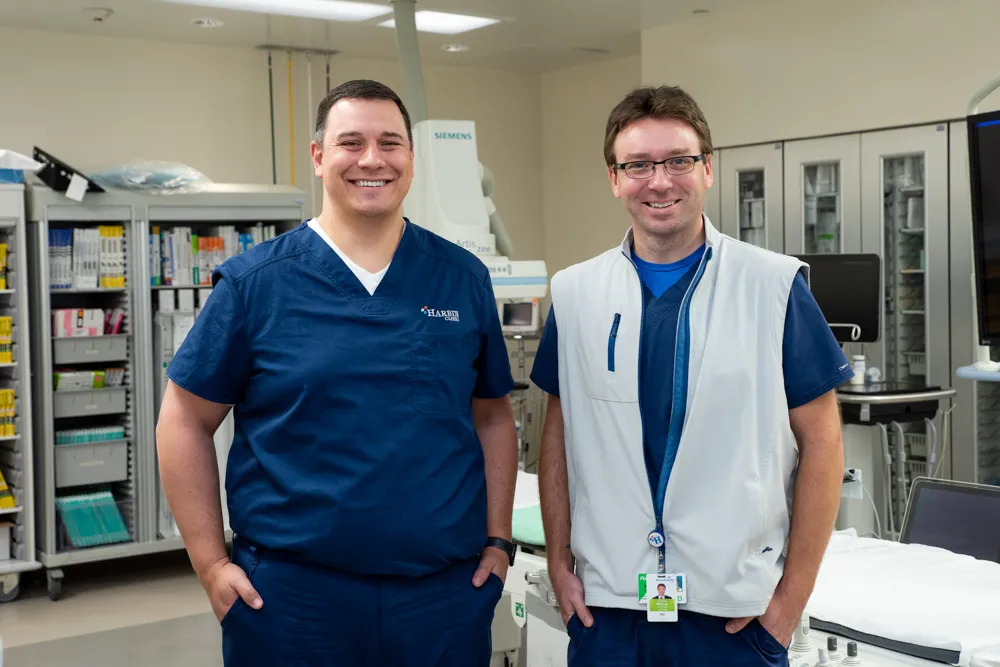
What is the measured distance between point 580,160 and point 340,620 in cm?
665

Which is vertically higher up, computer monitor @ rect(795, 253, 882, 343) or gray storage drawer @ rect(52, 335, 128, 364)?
computer monitor @ rect(795, 253, 882, 343)

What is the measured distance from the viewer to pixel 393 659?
1.85 meters

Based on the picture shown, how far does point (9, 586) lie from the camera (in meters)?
5.30

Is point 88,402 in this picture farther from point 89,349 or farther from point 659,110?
point 659,110

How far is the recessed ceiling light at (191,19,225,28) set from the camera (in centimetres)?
608

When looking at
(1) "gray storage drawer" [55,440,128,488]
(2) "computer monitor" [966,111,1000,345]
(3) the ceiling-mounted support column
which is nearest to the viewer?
(2) "computer monitor" [966,111,1000,345]

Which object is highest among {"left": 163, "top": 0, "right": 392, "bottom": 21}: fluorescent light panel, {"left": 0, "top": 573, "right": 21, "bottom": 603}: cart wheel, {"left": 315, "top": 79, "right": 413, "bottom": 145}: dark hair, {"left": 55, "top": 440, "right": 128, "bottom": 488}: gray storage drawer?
{"left": 163, "top": 0, "right": 392, "bottom": 21}: fluorescent light panel

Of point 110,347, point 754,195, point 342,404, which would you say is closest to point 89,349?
point 110,347

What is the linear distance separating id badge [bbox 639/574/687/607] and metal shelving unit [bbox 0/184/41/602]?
14.0 ft

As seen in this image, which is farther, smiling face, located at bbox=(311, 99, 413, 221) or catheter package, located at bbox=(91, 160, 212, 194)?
catheter package, located at bbox=(91, 160, 212, 194)

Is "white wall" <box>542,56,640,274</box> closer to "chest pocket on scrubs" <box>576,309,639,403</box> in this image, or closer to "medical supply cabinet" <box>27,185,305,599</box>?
A: "medical supply cabinet" <box>27,185,305,599</box>

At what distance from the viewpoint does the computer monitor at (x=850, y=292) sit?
4.98 metres

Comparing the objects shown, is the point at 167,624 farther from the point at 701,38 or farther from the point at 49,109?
the point at 701,38

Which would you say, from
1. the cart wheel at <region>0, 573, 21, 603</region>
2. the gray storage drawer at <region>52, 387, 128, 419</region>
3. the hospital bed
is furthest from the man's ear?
the cart wheel at <region>0, 573, 21, 603</region>
